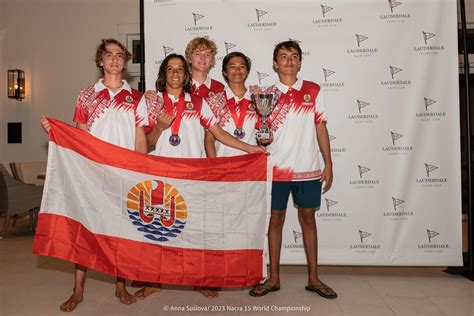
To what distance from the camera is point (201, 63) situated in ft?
9.95

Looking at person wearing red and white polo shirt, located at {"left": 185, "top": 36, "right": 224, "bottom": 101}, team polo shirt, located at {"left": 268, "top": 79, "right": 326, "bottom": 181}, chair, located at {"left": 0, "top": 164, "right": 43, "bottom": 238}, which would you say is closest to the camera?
team polo shirt, located at {"left": 268, "top": 79, "right": 326, "bottom": 181}

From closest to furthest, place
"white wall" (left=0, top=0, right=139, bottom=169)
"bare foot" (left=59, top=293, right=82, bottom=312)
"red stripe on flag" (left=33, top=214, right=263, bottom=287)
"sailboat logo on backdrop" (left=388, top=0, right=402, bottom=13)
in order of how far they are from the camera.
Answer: "red stripe on flag" (left=33, top=214, right=263, bottom=287) → "bare foot" (left=59, top=293, right=82, bottom=312) → "sailboat logo on backdrop" (left=388, top=0, right=402, bottom=13) → "white wall" (left=0, top=0, right=139, bottom=169)

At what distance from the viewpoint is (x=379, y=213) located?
357cm

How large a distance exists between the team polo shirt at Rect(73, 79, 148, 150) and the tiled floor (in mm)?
1119

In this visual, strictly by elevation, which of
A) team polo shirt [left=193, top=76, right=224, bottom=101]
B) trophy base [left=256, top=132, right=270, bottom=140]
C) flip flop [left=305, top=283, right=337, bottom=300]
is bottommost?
flip flop [left=305, top=283, right=337, bottom=300]

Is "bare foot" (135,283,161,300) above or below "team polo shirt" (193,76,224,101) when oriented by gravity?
below

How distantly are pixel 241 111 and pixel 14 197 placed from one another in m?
3.76

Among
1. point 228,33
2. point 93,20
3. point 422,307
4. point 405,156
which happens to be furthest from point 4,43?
point 422,307

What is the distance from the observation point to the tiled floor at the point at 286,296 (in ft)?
8.82

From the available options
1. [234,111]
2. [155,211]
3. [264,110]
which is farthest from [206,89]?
[155,211]

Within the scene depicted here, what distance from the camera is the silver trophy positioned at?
2.69 meters

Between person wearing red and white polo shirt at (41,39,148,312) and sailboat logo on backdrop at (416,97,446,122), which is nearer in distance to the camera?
person wearing red and white polo shirt at (41,39,148,312)

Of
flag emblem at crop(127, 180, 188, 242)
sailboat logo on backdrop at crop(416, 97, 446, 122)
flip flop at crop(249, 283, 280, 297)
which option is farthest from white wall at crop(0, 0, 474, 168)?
flip flop at crop(249, 283, 280, 297)

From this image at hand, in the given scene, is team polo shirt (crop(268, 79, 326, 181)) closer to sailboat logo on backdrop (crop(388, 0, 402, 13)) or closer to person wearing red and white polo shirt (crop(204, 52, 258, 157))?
person wearing red and white polo shirt (crop(204, 52, 258, 157))
